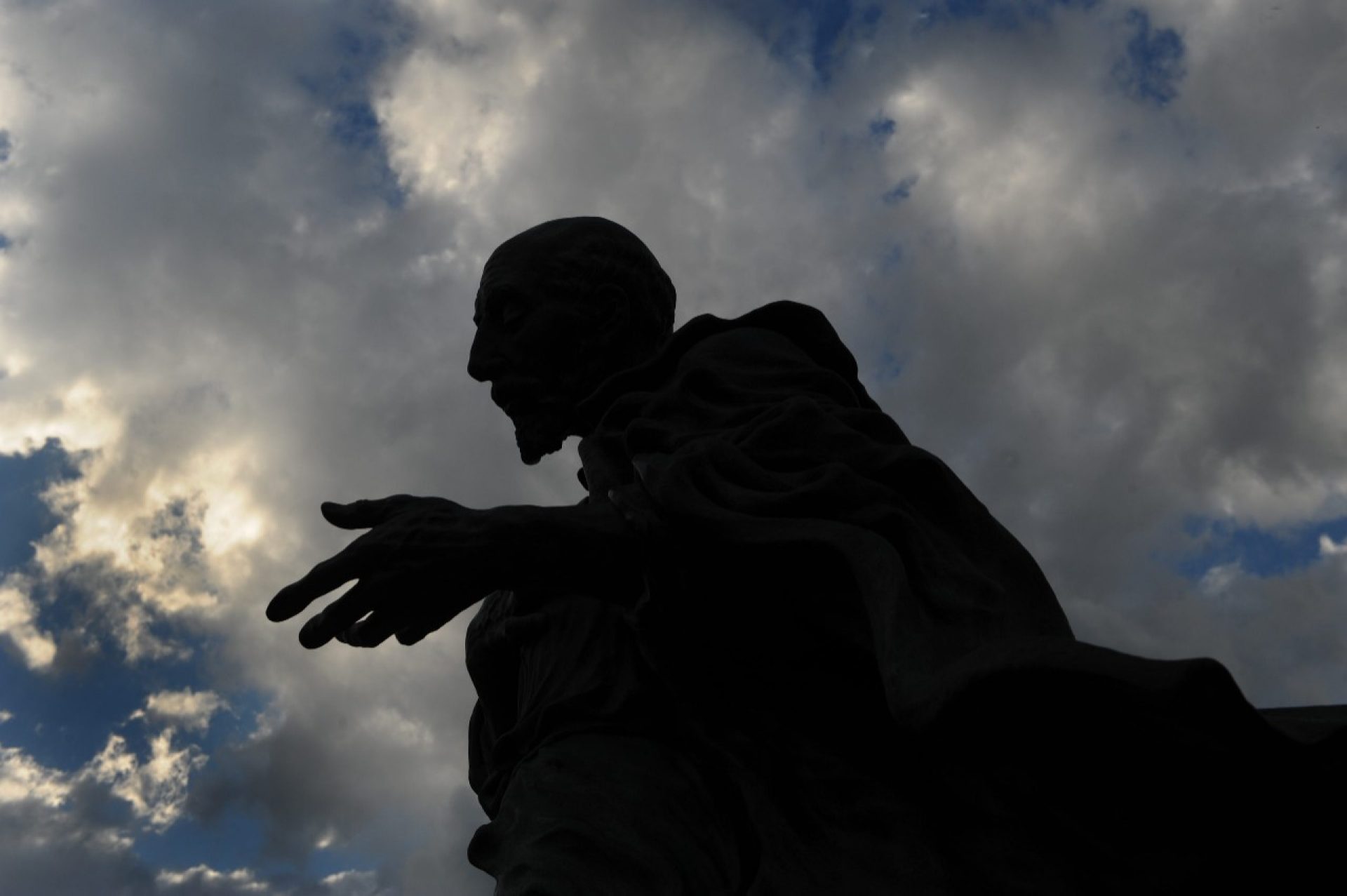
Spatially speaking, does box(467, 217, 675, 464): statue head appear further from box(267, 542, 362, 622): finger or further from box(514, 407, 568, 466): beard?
box(267, 542, 362, 622): finger

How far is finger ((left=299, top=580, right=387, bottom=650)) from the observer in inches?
145

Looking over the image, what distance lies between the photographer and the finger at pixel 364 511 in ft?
12.7

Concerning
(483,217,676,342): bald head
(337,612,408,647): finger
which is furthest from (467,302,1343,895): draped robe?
(483,217,676,342): bald head


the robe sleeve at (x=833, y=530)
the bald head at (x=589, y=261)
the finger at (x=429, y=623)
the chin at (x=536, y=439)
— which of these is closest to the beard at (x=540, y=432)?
the chin at (x=536, y=439)

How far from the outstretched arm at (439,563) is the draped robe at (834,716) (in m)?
0.12

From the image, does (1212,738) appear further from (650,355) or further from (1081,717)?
(650,355)

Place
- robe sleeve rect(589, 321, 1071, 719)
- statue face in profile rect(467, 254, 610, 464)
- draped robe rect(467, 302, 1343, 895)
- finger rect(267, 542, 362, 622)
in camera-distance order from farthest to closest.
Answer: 1. statue face in profile rect(467, 254, 610, 464)
2. finger rect(267, 542, 362, 622)
3. robe sleeve rect(589, 321, 1071, 719)
4. draped robe rect(467, 302, 1343, 895)

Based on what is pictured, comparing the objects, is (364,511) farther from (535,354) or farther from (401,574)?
(535,354)

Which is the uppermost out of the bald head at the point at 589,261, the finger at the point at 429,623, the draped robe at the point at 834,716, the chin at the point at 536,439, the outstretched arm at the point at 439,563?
the bald head at the point at 589,261

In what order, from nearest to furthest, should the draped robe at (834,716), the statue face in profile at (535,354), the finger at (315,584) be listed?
the draped robe at (834,716) → the finger at (315,584) → the statue face in profile at (535,354)

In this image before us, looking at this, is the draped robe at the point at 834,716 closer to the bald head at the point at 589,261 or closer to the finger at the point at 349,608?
the finger at the point at 349,608

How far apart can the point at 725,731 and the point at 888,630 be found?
3.30 ft

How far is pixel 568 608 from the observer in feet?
14.6

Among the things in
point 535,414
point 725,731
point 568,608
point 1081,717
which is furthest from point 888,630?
point 535,414
